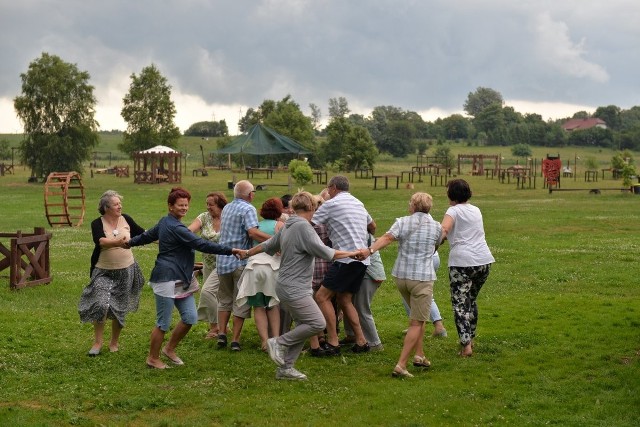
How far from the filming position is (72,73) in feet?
240

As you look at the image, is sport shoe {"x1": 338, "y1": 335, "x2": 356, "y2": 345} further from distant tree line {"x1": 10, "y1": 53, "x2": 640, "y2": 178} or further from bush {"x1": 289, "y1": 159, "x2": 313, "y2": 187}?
distant tree line {"x1": 10, "y1": 53, "x2": 640, "y2": 178}

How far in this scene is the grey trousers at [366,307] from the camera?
10.8 metres

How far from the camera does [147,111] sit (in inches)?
3349

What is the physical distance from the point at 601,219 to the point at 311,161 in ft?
198

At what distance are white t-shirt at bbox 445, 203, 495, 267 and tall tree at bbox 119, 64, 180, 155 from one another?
76.9 meters

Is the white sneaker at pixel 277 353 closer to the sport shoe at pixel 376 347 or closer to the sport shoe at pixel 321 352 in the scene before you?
the sport shoe at pixel 321 352

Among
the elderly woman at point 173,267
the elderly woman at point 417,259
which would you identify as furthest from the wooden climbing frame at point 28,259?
the elderly woman at point 417,259

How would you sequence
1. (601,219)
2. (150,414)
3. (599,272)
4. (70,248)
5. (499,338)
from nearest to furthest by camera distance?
(150,414) < (499,338) < (599,272) < (70,248) < (601,219)

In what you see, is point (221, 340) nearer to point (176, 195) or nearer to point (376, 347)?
point (376, 347)

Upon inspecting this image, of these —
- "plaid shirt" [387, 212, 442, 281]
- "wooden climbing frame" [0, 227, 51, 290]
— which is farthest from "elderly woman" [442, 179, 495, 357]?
"wooden climbing frame" [0, 227, 51, 290]

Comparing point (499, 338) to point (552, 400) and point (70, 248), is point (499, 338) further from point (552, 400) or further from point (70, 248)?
point (70, 248)

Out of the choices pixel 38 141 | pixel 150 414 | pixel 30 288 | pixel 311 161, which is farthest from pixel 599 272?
pixel 311 161

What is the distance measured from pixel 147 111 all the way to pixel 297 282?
77765mm

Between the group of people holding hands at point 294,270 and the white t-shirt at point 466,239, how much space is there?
1 centimetres
